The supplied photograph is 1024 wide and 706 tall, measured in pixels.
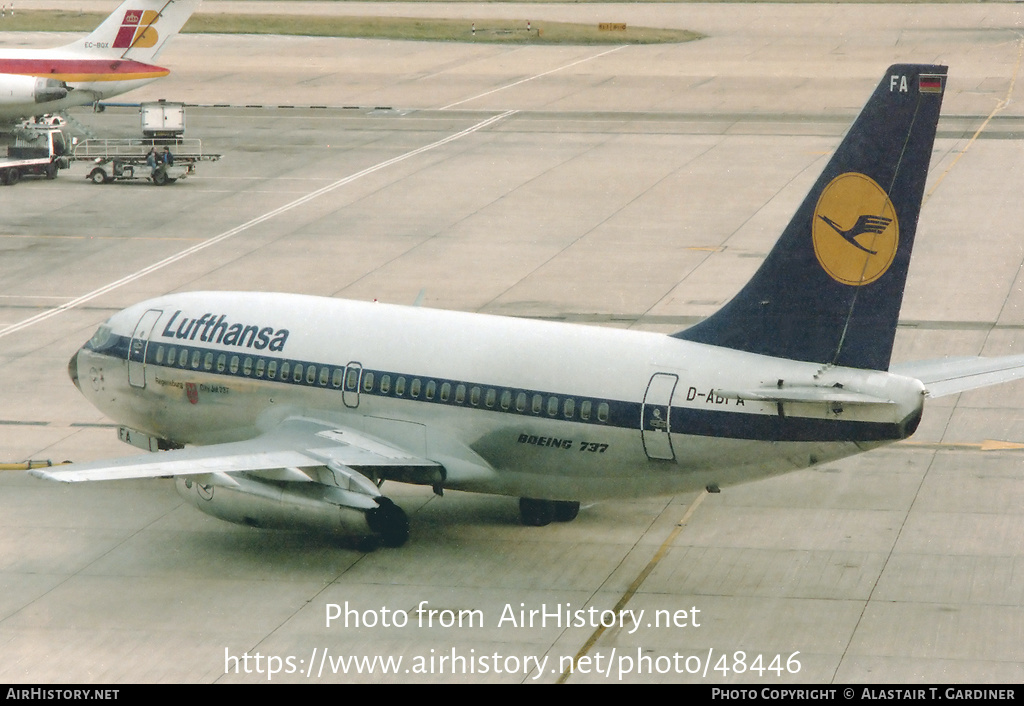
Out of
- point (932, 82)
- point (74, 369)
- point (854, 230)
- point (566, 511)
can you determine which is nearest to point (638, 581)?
point (566, 511)


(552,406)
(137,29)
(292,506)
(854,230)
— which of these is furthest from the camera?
(137,29)

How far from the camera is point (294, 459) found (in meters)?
26.9

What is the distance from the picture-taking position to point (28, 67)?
71.9 meters

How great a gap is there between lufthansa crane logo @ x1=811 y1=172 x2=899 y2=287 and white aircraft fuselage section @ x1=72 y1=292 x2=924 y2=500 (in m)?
1.60

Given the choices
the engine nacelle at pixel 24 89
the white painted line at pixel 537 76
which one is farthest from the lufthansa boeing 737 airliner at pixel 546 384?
the white painted line at pixel 537 76

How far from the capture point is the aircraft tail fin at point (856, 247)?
77.3 feet

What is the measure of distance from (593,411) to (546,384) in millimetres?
1074

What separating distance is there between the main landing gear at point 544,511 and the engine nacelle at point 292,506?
8.26 feet

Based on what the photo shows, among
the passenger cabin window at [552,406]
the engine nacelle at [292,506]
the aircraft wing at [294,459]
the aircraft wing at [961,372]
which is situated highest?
the aircraft wing at [961,372]

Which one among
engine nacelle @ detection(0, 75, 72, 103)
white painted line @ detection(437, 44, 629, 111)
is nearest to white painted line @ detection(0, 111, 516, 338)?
white painted line @ detection(437, 44, 629, 111)

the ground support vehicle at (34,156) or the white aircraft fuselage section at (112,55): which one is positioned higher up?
the white aircraft fuselage section at (112,55)

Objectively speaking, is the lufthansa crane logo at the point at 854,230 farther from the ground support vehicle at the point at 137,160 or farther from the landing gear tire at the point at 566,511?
the ground support vehicle at the point at 137,160

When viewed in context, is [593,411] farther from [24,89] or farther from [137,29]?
[137,29]

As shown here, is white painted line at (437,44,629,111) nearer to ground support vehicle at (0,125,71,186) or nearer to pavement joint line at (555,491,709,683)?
ground support vehicle at (0,125,71,186)
